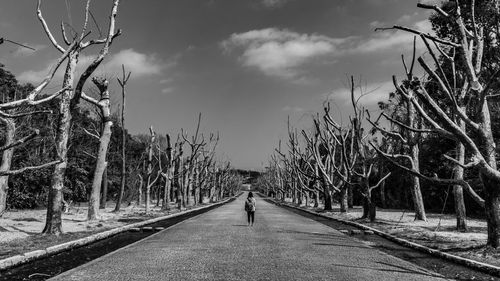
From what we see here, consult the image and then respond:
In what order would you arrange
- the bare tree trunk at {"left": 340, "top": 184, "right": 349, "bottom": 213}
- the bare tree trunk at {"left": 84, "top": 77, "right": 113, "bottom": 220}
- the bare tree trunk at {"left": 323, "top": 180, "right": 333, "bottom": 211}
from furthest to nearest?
the bare tree trunk at {"left": 323, "top": 180, "right": 333, "bottom": 211} < the bare tree trunk at {"left": 340, "top": 184, "right": 349, "bottom": 213} < the bare tree trunk at {"left": 84, "top": 77, "right": 113, "bottom": 220}

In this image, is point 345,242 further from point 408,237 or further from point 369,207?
point 369,207

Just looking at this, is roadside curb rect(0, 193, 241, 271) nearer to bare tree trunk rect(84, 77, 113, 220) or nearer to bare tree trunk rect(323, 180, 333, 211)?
bare tree trunk rect(84, 77, 113, 220)

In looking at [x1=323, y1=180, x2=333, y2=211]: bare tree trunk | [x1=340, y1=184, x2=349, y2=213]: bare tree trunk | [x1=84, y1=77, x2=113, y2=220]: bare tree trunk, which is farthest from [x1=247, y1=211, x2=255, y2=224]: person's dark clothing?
[x1=323, y1=180, x2=333, y2=211]: bare tree trunk

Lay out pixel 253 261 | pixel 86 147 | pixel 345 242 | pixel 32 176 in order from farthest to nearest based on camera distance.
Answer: pixel 86 147, pixel 32 176, pixel 345 242, pixel 253 261

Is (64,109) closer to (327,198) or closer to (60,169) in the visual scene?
(60,169)

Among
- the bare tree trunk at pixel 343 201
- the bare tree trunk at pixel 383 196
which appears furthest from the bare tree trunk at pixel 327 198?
the bare tree trunk at pixel 383 196

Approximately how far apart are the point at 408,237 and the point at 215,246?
23.5ft

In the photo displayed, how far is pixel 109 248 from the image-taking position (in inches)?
487

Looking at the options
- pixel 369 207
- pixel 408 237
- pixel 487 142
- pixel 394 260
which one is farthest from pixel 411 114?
pixel 394 260

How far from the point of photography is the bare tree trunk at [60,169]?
14773 millimetres

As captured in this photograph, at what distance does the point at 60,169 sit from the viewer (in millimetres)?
15438

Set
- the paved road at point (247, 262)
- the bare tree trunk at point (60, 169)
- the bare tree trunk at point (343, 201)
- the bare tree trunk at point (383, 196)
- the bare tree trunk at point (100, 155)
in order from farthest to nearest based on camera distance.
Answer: the bare tree trunk at point (383, 196) < the bare tree trunk at point (343, 201) < the bare tree trunk at point (100, 155) < the bare tree trunk at point (60, 169) < the paved road at point (247, 262)

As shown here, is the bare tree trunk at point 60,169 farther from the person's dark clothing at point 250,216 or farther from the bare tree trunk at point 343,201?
the bare tree trunk at point 343,201

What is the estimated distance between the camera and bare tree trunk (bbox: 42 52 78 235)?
582 inches
